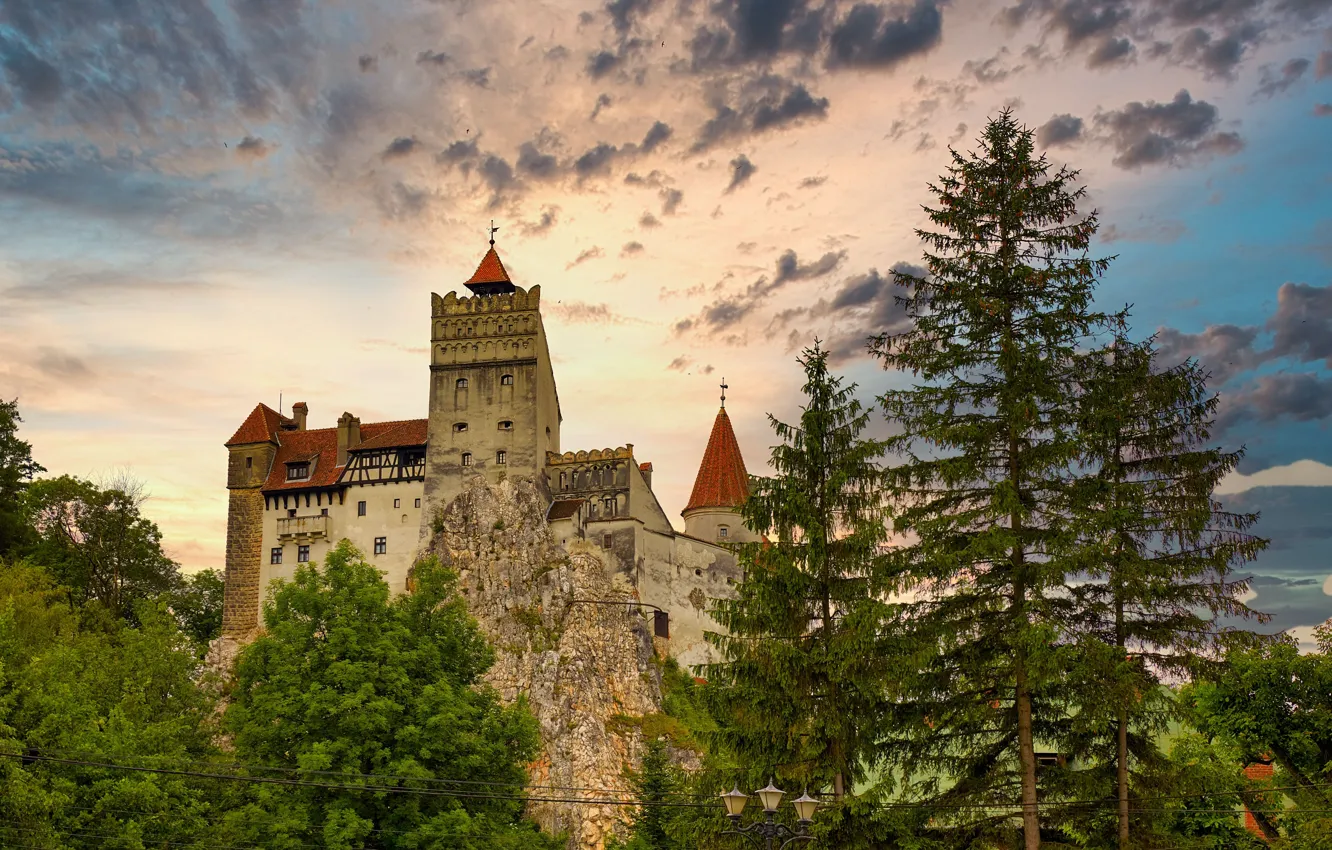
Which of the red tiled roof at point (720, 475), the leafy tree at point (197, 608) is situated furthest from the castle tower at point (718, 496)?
the leafy tree at point (197, 608)

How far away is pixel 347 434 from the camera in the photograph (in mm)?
70062

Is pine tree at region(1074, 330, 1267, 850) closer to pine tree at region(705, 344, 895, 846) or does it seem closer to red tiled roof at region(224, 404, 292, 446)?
pine tree at region(705, 344, 895, 846)

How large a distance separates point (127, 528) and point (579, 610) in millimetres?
27300

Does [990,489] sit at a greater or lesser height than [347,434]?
lesser

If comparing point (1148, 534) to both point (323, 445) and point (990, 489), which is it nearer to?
point (990, 489)

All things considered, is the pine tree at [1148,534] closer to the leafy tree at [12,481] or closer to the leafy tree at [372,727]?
the leafy tree at [372,727]

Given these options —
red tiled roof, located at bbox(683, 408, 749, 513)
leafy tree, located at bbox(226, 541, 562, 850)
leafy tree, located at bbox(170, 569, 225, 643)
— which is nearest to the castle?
red tiled roof, located at bbox(683, 408, 749, 513)

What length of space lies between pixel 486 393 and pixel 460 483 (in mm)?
4978

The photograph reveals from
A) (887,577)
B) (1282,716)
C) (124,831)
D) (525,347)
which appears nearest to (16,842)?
(124,831)

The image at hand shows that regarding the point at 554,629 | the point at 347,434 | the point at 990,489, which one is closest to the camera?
the point at 990,489

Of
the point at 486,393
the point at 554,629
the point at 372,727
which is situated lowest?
the point at 372,727

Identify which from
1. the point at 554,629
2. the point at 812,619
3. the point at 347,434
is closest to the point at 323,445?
the point at 347,434

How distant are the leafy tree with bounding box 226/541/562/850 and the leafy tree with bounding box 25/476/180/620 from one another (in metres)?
37.7

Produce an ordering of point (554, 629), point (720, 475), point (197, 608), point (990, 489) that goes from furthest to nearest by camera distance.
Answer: point (197, 608), point (720, 475), point (554, 629), point (990, 489)
